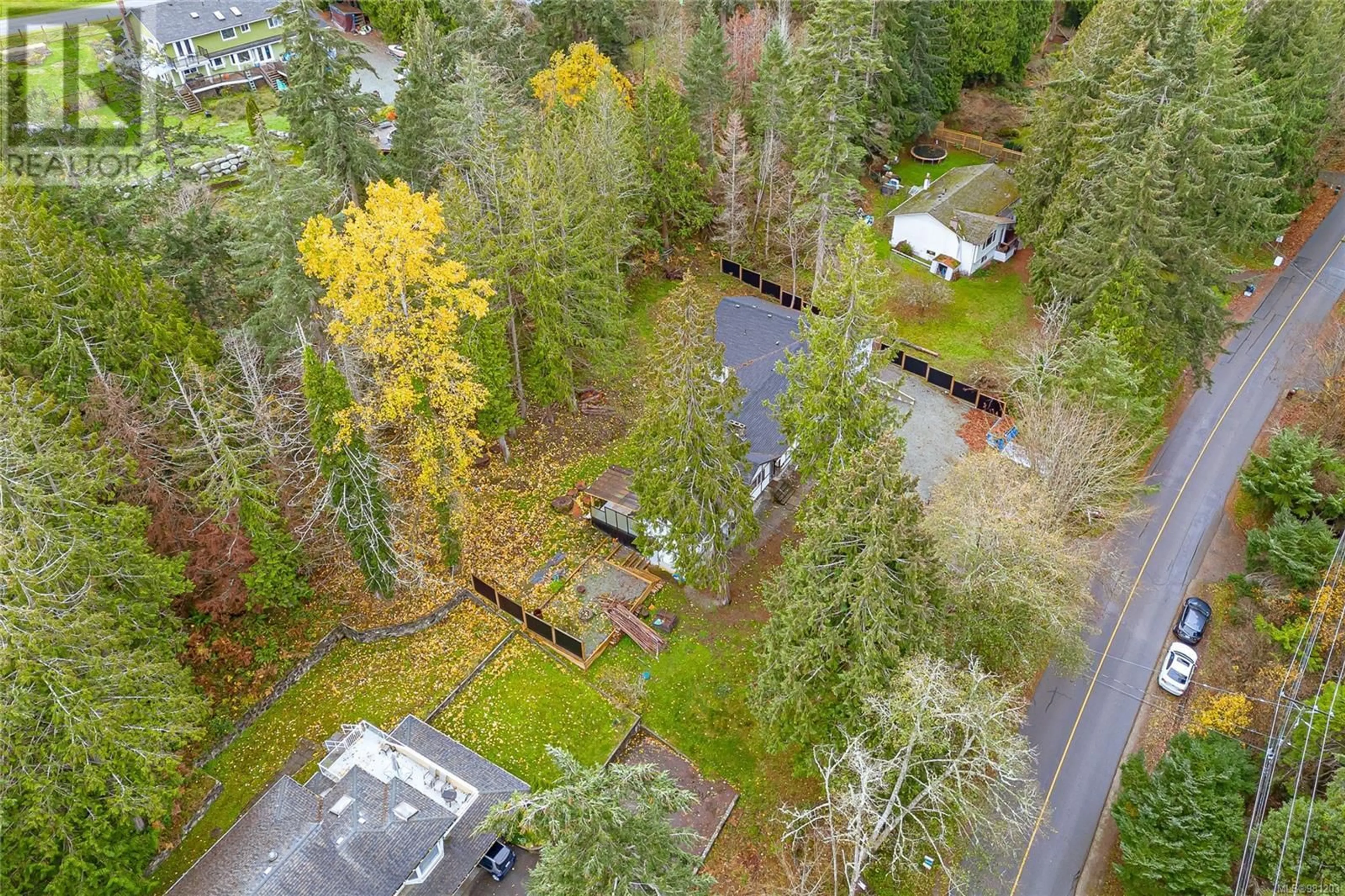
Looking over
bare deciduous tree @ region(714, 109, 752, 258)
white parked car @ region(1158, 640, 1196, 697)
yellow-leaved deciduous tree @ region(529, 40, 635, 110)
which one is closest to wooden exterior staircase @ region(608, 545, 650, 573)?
white parked car @ region(1158, 640, 1196, 697)

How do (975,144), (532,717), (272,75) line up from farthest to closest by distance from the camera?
(272,75), (975,144), (532,717)

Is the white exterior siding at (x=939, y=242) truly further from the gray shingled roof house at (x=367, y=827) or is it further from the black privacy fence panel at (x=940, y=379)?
the gray shingled roof house at (x=367, y=827)

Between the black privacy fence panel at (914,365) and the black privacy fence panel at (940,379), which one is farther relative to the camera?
the black privacy fence panel at (940,379)

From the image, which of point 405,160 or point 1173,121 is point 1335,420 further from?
point 405,160

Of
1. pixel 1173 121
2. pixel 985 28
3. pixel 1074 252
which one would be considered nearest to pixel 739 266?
pixel 1074 252

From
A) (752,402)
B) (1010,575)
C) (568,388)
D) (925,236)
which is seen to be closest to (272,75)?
(568,388)

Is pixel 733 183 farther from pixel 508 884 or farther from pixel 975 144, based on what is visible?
pixel 508 884

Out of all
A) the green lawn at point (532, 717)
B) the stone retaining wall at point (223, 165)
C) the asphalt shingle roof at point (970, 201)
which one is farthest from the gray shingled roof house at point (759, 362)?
the stone retaining wall at point (223, 165)
